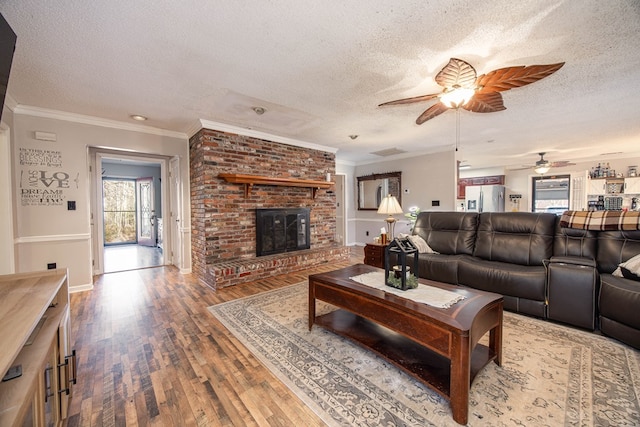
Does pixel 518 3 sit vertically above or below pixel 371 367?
above

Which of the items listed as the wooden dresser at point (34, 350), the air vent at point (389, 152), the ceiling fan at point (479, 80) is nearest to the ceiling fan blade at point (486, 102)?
the ceiling fan at point (479, 80)

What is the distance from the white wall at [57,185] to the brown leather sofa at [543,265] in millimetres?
4396

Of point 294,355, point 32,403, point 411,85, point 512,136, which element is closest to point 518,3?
point 411,85

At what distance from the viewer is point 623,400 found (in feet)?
4.80

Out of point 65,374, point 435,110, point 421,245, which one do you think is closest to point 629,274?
point 421,245

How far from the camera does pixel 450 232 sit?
3500mm

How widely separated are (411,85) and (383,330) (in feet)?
7.38

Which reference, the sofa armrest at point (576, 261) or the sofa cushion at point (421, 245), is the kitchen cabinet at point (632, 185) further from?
the sofa cushion at point (421, 245)

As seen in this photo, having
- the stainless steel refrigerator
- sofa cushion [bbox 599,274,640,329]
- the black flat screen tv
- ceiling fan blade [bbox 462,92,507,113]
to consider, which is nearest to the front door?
the black flat screen tv

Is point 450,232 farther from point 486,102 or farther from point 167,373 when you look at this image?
point 167,373

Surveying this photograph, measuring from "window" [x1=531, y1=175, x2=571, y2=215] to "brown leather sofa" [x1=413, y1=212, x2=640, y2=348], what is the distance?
19.3ft

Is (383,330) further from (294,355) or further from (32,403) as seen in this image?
(32,403)

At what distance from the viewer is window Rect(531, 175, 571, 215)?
23.6 ft

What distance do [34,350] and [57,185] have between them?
3191 mm
